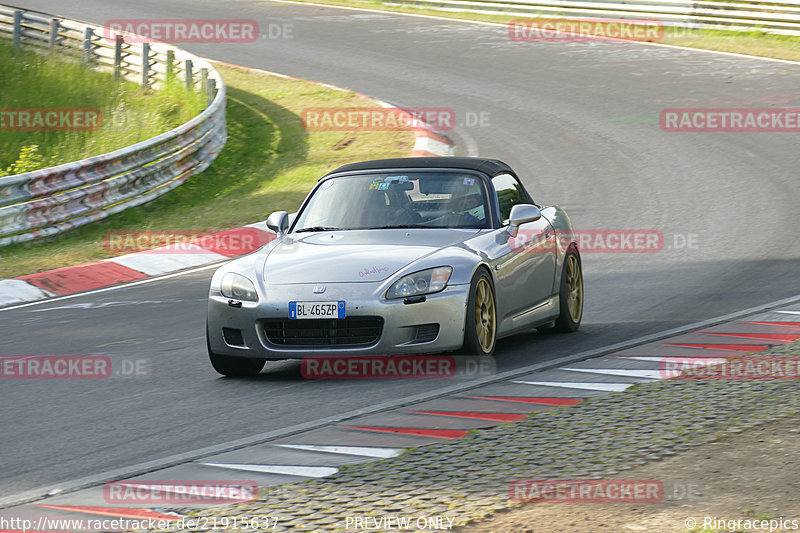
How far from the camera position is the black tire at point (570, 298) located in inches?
402

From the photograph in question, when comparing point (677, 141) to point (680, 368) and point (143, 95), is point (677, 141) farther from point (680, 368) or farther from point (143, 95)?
point (680, 368)

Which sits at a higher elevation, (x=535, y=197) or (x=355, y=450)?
(x=355, y=450)

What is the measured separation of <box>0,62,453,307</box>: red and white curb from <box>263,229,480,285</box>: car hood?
4806 millimetres

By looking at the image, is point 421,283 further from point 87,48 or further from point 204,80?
point 87,48

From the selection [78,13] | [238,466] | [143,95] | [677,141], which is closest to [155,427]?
[238,466]

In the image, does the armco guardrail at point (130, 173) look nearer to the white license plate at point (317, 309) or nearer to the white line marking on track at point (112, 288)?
the white line marking on track at point (112, 288)

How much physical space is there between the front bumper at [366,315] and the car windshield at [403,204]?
116cm

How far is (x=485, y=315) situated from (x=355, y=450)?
2651mm

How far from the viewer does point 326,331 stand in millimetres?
8359
